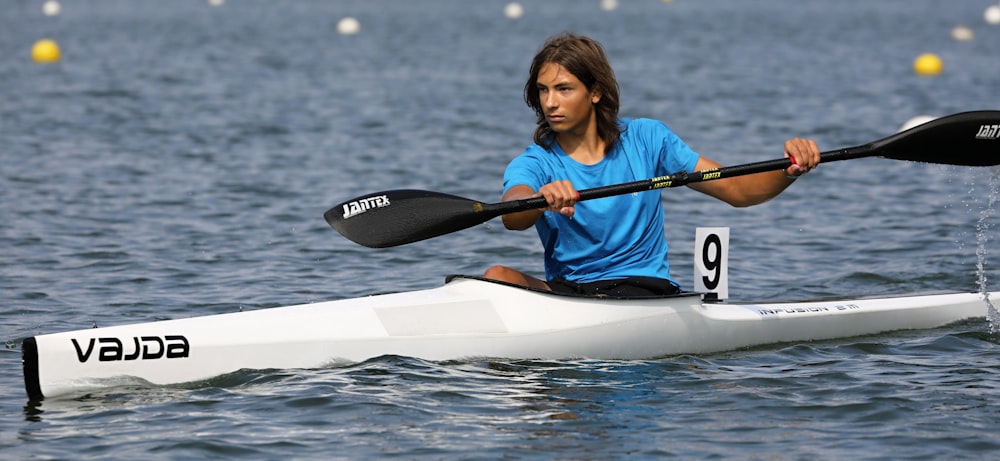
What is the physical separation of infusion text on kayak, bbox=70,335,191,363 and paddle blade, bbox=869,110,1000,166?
3.51m

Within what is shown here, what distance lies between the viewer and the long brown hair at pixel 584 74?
5.86m

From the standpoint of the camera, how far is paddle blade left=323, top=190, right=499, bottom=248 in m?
5.99

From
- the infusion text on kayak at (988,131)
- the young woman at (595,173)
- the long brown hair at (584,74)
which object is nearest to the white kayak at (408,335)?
the young woman at (595,173)

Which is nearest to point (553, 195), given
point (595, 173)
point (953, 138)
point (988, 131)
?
point (595, 173)

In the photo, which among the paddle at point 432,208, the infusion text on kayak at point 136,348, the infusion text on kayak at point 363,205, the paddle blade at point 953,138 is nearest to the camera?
the infusion text on kayak at point 136,348

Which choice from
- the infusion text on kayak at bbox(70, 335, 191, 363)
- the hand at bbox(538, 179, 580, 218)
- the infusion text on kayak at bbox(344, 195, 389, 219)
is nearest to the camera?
the infusion text on kayak at bbox(70, 335, 191, 363)

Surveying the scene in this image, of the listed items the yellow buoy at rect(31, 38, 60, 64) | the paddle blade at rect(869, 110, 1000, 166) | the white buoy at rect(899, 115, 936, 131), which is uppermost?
the yellow buoy at rect(31, 38, 60, 64)

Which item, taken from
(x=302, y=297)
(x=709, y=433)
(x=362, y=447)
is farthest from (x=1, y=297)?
(x=709, y=433)

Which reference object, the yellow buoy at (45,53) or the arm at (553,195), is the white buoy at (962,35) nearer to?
the yellow buoy at (45,53)

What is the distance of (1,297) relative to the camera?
7828mm

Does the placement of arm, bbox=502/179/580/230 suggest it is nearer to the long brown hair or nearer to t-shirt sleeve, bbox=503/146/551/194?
t-shirt sleeve, bbox=503/146/551/194

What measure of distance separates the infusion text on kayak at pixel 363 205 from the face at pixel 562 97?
0.83 m

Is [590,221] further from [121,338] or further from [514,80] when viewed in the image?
[514,80]

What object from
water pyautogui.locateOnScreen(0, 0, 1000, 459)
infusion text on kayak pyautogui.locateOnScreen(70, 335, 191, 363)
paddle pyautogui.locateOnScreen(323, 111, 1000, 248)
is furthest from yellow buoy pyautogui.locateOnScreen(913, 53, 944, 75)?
infusion text on kayak pyautogui.locateOnScreen(70, 335, 191, 363)
